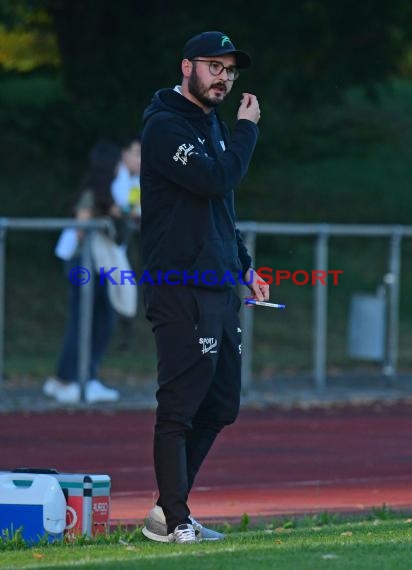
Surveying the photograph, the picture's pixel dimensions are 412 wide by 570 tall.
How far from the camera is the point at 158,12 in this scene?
74.1ft

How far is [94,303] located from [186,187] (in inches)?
261

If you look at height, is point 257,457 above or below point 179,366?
below

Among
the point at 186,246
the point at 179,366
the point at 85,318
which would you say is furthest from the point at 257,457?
the point at 186,246

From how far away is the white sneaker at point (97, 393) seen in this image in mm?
13341

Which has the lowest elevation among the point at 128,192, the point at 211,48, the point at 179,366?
the point at 179,366

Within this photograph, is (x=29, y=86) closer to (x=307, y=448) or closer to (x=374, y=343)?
(x=374, y=343)

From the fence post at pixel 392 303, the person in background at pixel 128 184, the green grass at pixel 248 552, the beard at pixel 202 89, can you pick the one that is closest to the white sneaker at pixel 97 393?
the person in background at pixel 128 184

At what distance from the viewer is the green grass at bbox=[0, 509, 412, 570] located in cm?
629

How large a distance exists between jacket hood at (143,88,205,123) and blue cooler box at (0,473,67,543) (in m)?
1.72

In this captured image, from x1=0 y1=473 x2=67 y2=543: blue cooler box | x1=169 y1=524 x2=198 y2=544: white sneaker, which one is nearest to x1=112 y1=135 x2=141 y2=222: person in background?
x1=0 y1=473 x2=67 y2=543: blue cooler box

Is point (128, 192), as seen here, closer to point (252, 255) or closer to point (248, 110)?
point (252, 255)

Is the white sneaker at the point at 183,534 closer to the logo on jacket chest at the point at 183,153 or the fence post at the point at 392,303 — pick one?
the logo on jacket chest at the point at 183,153

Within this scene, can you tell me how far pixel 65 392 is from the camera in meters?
13.3

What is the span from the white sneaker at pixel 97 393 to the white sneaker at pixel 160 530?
6122 mm
